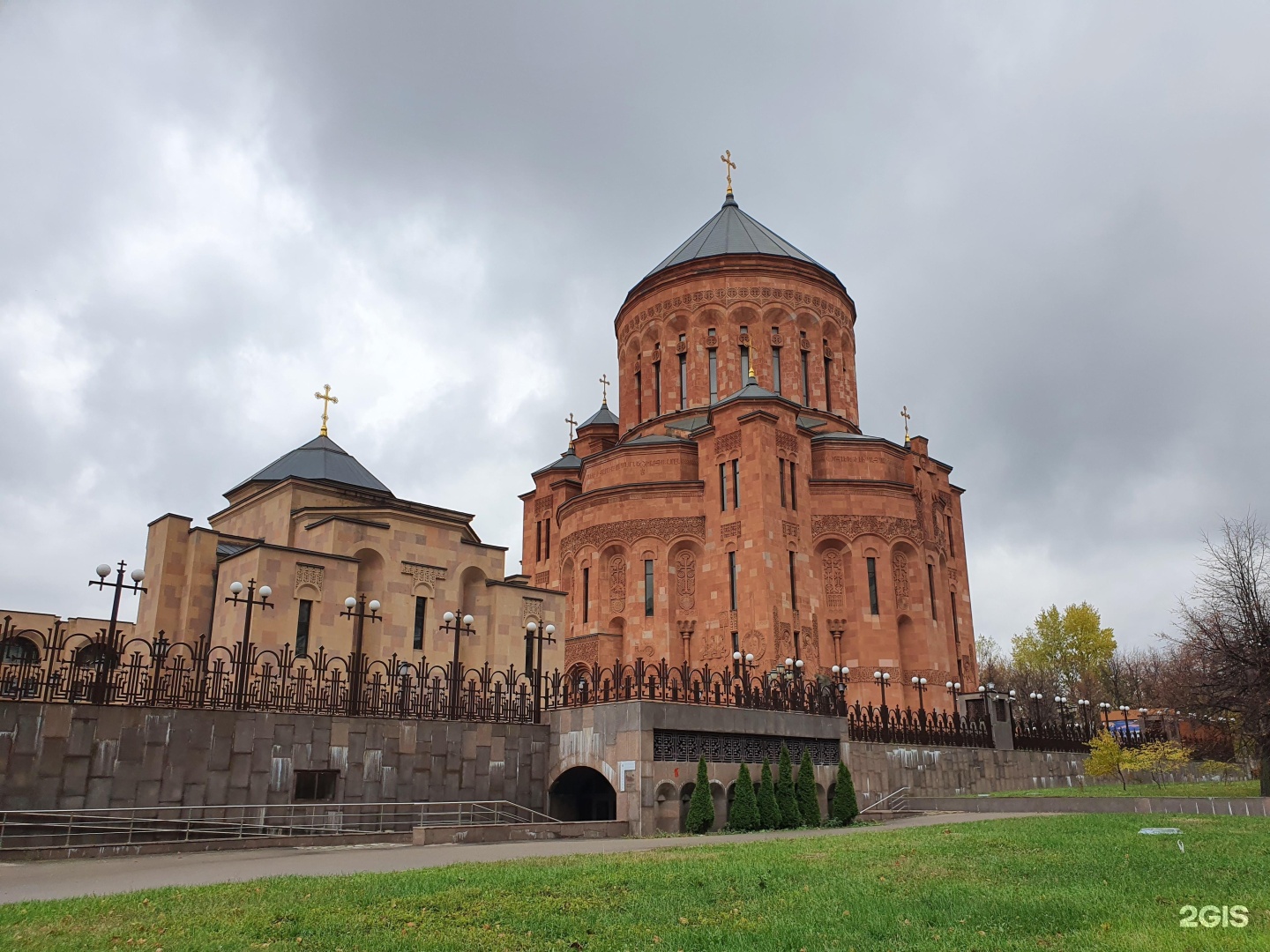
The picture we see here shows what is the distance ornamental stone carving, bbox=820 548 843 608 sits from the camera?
3388 cm

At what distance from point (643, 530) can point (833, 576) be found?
23.2 feet

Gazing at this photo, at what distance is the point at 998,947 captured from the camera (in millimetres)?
6344

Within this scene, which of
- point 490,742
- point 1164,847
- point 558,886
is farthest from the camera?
point 490,742

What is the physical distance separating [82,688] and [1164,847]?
49.2 ft

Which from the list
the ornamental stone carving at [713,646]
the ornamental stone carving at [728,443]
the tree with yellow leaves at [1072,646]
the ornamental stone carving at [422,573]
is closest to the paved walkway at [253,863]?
the ornamental stone carving at [422,573]

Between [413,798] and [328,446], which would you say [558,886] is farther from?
[328,446]

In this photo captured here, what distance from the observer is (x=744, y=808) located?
1753cm

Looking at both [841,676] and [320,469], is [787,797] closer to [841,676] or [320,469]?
[841,676]

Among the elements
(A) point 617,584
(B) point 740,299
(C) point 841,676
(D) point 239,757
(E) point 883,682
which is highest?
(B) point 740,299

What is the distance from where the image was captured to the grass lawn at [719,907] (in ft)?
21.9

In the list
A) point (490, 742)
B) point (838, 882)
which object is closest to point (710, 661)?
point (490, 742)

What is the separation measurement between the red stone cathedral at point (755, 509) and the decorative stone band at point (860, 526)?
64 mm

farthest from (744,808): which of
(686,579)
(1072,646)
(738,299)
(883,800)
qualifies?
(1072,646)

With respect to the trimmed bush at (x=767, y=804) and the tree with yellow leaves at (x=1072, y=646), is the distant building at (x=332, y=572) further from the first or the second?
the tree with yellow leaves at (x=1072, y=646)
